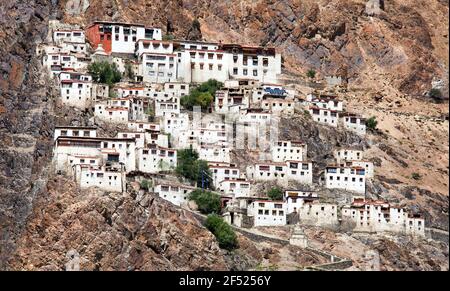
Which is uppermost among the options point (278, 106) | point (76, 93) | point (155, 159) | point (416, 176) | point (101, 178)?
point (76, 93)

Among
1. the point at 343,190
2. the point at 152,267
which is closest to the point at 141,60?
the point at 343,190

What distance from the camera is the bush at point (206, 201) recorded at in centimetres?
12244

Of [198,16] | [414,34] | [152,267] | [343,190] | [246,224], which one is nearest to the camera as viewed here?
[152,267]

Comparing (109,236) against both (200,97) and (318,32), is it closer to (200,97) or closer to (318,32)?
(200,97)

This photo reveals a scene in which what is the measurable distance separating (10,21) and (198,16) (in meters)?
22.7

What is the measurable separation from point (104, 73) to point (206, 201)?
2039cm

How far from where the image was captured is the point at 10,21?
143250 millimetres

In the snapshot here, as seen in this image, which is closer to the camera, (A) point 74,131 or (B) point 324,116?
(A) point 74,131

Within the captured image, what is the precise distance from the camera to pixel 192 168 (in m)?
126

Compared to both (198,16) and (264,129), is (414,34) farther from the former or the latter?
(264,129)

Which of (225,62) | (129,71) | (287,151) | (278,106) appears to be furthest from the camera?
(225,62)

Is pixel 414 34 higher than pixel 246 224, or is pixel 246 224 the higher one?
pixel 414 34

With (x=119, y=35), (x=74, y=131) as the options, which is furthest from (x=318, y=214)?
(x=119, y=35)

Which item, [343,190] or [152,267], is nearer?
[152,267]
